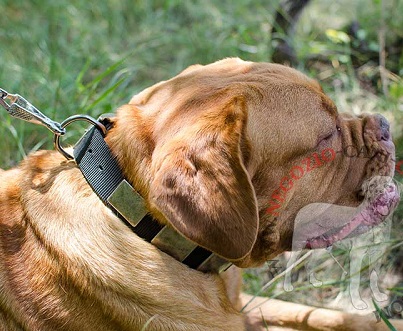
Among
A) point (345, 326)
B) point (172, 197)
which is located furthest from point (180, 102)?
point (345, 326)

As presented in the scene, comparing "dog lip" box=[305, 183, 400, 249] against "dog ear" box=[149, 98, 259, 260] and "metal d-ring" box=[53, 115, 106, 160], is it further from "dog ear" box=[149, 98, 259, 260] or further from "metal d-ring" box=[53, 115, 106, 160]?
"metal d-ring" box=[53, 115, 106, 160]

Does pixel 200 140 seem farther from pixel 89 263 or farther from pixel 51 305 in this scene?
pixel 51 305

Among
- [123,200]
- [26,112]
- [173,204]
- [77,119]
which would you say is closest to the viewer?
[173,204]

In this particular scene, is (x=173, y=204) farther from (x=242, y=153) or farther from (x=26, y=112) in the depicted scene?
(x=26, y=112)

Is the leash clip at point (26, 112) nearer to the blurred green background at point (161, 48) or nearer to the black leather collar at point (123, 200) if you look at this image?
the black leather collar at point (123, 200)

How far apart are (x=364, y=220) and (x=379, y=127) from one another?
19.9 inches

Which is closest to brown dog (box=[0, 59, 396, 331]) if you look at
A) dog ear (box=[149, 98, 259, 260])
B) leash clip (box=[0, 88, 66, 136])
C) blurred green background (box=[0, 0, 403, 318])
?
dog ear (box=[149, 98, 259, 260])

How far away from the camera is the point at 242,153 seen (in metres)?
3.03

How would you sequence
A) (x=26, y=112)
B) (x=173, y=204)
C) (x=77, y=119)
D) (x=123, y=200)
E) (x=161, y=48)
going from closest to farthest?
(x=173, y=204), (x=123, y=200), (x=77, y=119), (x=26, y=112), (x=161, y=48)

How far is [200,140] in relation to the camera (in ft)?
9.25

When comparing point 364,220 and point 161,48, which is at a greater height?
point 364,220

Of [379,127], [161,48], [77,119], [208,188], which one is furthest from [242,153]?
[161,48]

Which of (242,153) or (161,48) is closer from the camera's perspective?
(242,153)

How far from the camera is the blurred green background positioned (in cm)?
536
